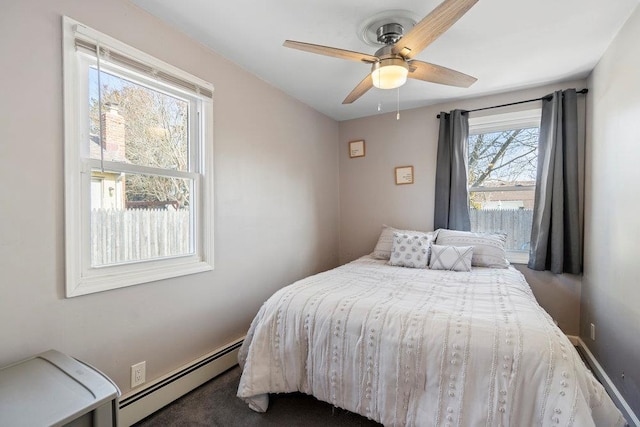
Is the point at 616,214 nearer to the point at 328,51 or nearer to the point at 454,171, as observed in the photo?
the point at 454,171

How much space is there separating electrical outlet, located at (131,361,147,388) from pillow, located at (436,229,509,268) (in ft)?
8.33

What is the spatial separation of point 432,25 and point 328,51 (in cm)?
54

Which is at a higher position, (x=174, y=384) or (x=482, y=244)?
(x=482, y=244)

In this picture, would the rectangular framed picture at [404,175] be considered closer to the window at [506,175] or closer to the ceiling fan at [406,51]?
the window at [506,175]

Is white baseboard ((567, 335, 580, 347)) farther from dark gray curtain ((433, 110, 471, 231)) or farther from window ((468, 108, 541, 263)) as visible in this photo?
dark gray curtain ((433, 110, 471, 231))

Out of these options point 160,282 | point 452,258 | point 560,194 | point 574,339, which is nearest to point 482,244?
point 452,258

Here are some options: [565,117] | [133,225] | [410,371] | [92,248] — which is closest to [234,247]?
[133,225]

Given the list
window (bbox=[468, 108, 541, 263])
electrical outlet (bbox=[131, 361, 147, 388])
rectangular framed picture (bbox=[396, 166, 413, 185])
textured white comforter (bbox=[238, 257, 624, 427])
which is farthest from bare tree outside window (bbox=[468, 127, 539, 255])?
electrical outlet (bbox=[131, 361, 147, 388])

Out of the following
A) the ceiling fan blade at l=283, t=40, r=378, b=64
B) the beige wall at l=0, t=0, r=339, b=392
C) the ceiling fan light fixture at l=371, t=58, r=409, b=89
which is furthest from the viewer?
the ceiling fan light fixture at l=371, t=58, r=409, b=89

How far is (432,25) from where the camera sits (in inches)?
55.9

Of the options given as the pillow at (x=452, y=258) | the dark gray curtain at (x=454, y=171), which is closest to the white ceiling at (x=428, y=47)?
the dark gray curtain at (x=454, y=171)

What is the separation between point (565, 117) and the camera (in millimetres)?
2588

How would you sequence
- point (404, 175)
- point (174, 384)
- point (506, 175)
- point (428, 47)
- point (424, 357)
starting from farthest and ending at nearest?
1. point (404, 175)
2. point (506, 175)
3. point (428, 47)
4. point (174, 384)
5. point (424, 357)

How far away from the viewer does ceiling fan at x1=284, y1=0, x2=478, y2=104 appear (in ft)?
4.44
